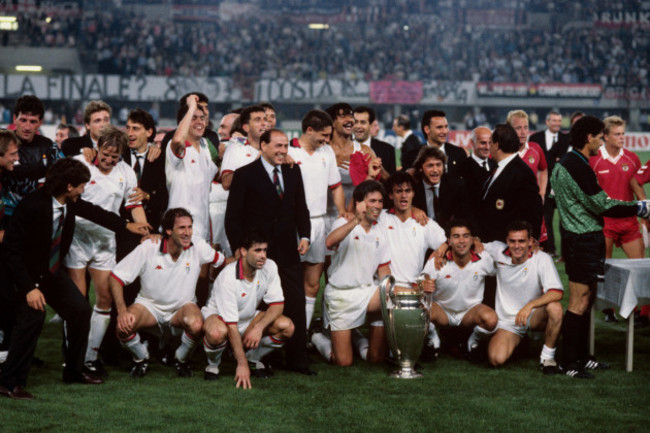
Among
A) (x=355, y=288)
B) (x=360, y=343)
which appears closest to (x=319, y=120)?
(x=355, y=288)

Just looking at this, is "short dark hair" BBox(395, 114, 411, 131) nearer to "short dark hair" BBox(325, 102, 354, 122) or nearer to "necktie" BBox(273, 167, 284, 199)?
"short dark hair" BBox(325, 102, 354, 122)

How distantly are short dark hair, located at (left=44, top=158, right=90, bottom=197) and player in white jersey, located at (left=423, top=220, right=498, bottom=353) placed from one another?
2.78 m

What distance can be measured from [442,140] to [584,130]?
1.67m

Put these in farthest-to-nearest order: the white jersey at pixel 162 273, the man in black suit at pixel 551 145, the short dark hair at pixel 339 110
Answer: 1. the man in black suit at pixel 551 145
2. the short dark hair at pixel 339 110
3. the white jersey at pixel 162 273

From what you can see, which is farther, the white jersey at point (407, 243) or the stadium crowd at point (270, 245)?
the white jersey at point (407, 243)

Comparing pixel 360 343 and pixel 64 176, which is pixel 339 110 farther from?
pixel 64 176

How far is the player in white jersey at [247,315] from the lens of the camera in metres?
5.65

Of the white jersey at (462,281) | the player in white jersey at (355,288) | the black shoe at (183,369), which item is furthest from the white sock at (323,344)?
the black shoe at (183,369)

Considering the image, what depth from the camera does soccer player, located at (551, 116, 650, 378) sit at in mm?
5766

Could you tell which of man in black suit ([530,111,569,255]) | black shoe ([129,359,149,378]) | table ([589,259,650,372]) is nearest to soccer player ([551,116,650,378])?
table ([589,259,650,372])

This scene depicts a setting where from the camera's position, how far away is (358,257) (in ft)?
20.9

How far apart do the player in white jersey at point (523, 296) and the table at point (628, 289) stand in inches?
14.7

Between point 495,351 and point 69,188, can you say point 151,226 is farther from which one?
point 495,351

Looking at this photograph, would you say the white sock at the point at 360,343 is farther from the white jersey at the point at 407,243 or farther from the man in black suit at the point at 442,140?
the man in black suit at the point at 442,140
